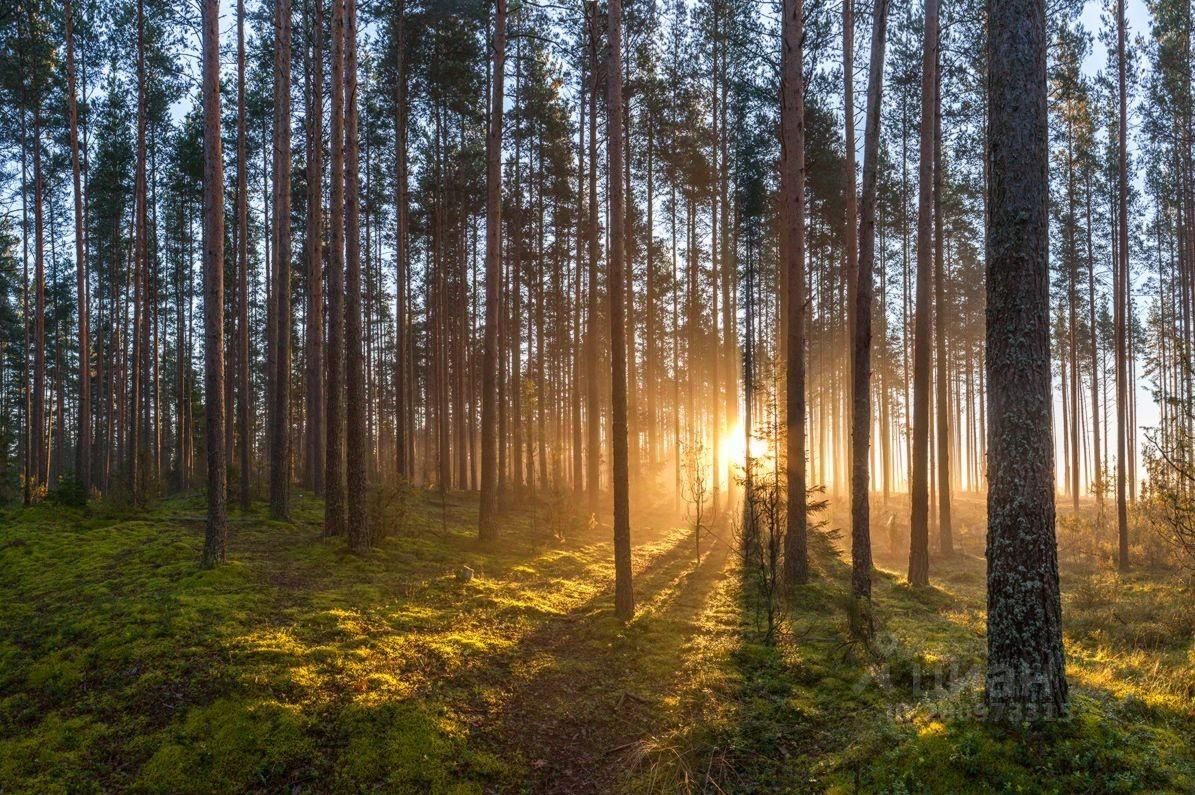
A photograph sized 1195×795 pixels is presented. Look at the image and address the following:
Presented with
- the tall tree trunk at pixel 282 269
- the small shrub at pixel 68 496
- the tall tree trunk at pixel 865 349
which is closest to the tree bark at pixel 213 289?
the tall tree trunk at pixel 282 269

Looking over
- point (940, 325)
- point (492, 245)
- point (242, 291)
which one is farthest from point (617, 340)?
point (242, 291)

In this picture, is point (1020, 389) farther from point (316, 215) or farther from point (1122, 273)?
point (1122, 273)

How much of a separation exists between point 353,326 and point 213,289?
2.35 m

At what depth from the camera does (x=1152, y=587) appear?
12469mm

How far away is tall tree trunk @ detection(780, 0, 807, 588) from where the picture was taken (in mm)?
10016

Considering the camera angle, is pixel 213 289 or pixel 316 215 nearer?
pixel 213 289

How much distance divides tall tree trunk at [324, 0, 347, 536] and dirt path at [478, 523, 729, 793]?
5.96 meters

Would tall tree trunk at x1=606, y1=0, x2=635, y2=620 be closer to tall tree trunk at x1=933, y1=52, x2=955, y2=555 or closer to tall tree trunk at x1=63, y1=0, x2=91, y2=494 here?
tall tree trunk at x1=933, y1=52, x2=955, y2=555

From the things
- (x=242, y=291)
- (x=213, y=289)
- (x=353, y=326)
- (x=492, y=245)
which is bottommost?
(x=353, y=326)

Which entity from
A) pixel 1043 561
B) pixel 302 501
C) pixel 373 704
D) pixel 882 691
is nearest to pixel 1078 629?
pixel 882 691

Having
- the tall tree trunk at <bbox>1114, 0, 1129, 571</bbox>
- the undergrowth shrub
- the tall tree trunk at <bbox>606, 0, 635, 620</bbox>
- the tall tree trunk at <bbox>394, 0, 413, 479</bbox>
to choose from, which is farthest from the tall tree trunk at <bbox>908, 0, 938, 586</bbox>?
the tall tree trunk at <bbox>394, 0, 413, 479</bbox>

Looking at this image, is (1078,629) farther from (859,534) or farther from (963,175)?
(963,175)

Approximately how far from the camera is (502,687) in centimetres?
621

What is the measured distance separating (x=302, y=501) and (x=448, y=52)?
14.7m
